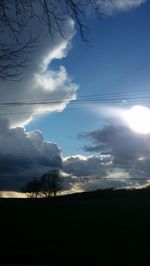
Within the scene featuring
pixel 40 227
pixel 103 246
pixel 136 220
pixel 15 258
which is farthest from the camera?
pixel 136 220

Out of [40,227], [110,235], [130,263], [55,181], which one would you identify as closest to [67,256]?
[130,263]

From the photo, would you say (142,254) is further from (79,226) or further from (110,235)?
(79,226)

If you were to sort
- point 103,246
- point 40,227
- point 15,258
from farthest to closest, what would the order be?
point 40,227
point 103,246
point 15,258

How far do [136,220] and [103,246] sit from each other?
49.9 feet

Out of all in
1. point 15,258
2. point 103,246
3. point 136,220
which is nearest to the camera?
point 15,258

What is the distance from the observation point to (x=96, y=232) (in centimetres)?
2805

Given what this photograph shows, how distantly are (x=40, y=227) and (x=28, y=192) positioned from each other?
77880mm

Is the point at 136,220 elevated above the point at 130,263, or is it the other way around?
the point at 136,220

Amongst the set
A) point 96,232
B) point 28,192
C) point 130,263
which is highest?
point 28,192

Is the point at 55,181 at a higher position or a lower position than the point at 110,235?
higher

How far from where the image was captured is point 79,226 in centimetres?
3209

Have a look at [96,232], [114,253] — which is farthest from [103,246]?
[96,232]

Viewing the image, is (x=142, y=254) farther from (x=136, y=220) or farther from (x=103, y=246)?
(x=136, y=220)

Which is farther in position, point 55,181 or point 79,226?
point 55,181
